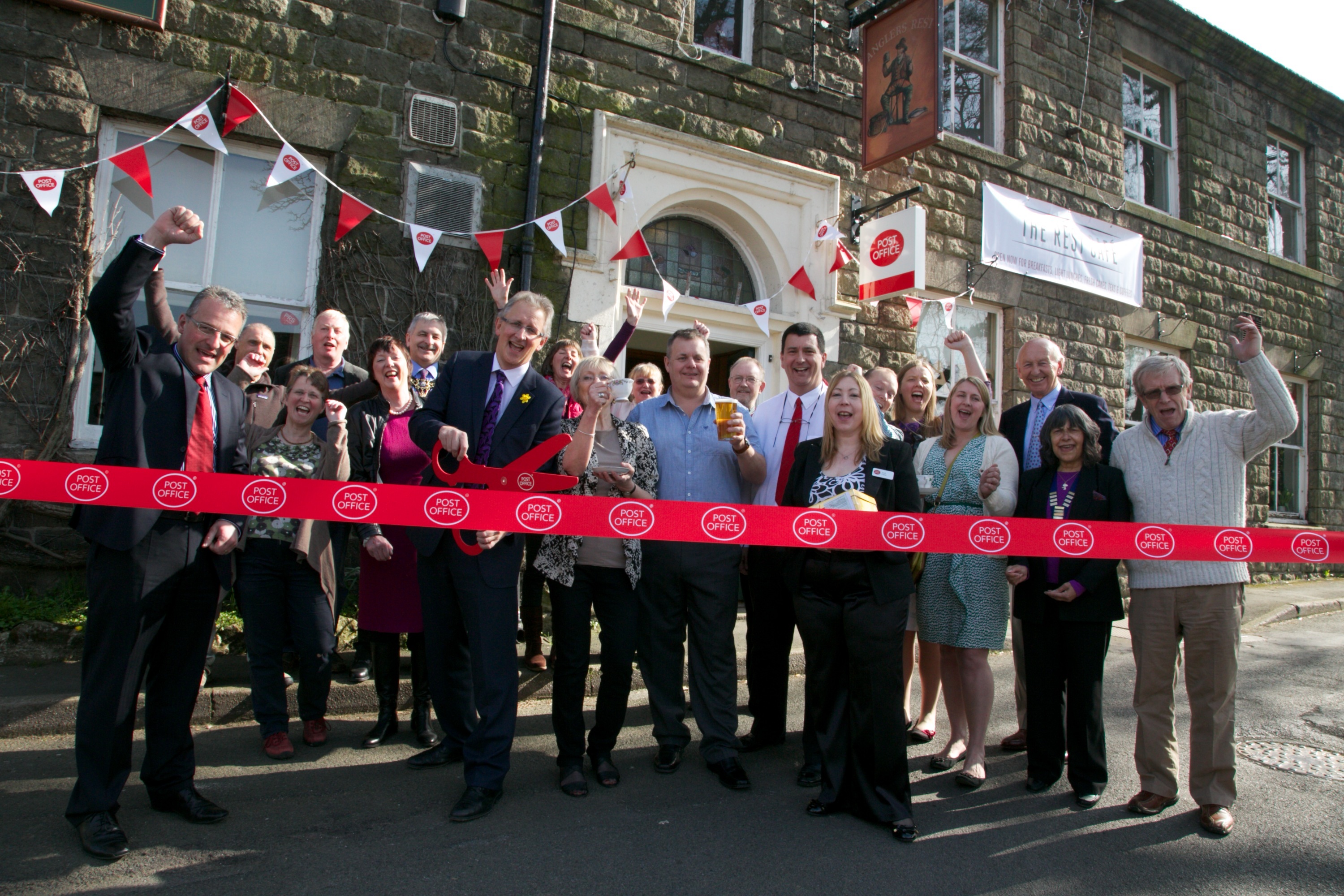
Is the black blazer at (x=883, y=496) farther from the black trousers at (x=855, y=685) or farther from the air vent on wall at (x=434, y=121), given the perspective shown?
the air vent on wall at (x=434, y=121)

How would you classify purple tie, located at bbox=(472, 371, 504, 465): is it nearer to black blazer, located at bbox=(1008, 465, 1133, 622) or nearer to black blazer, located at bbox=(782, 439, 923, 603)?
black blazer, located at bbox=(782, 439, 923, 603)

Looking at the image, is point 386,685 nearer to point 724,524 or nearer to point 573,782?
point 573,782

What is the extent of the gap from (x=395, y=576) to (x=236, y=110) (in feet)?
13.3

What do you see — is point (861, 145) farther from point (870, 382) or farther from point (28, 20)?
point (28, 20)

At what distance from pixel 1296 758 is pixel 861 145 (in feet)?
21.6

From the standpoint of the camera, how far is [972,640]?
3.94m

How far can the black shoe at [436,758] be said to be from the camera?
384 cm

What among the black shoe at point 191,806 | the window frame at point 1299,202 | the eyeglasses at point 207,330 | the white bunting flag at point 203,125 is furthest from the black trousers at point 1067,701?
the window frame at point 1299,202

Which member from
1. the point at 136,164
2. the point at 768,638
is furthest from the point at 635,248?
the point at 768,638

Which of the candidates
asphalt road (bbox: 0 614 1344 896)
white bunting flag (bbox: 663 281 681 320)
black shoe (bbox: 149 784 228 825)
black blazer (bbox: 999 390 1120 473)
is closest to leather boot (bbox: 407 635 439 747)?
asphalt road (bbox: 0 614 1344 896)

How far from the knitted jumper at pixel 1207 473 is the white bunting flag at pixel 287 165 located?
589 cm

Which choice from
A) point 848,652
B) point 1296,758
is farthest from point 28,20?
point 1296,758

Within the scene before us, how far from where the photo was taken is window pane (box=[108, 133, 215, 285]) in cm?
579

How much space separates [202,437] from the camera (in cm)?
323
